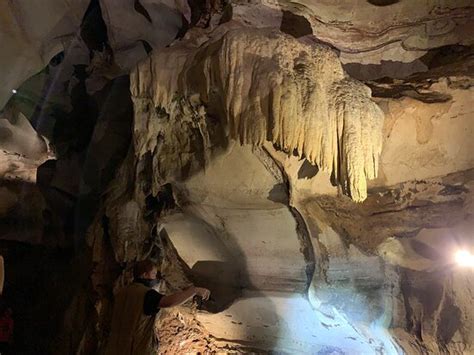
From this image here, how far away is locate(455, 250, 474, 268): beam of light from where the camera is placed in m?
4.06

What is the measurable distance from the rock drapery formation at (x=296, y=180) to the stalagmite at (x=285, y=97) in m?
0.01

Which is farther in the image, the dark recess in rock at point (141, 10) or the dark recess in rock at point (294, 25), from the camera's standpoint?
the dark recess in rock at point (141, 10)

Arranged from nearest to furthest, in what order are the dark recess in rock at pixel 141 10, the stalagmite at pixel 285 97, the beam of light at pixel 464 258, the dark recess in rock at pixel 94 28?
1. the stalagmite at pixel 285 97
2. the beam of light at pixel 464 258
3. the dark recess in rock at pixel 141 10
4. the dark recess in rock at pixel 94 28

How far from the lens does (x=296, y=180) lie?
4.14 meters

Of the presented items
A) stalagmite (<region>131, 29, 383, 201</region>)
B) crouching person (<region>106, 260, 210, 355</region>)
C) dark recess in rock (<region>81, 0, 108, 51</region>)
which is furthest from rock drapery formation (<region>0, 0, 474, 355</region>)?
crouching person (<region>106, 260, 210, 355</region>)

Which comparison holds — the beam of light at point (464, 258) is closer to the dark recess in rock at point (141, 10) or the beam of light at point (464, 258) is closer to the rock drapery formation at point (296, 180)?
the rock drapery formation at point (296, 180)

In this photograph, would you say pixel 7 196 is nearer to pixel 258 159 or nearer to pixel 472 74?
pixel 258 159

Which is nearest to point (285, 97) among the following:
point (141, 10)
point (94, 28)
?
point (141, 10)

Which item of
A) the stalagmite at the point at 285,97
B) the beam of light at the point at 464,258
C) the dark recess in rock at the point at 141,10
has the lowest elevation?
the beam of light at the point at 464,258

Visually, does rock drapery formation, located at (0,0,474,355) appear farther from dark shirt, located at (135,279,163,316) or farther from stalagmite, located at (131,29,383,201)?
dark shirt, located at (135,279,163,316)

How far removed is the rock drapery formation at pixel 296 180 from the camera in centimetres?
350

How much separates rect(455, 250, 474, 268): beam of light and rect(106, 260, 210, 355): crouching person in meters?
2.15

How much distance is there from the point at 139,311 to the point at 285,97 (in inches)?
69.2

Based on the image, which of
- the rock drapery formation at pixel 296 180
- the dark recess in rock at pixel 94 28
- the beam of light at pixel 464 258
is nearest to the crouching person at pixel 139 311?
the rock drapery formation at pixel 296 180
